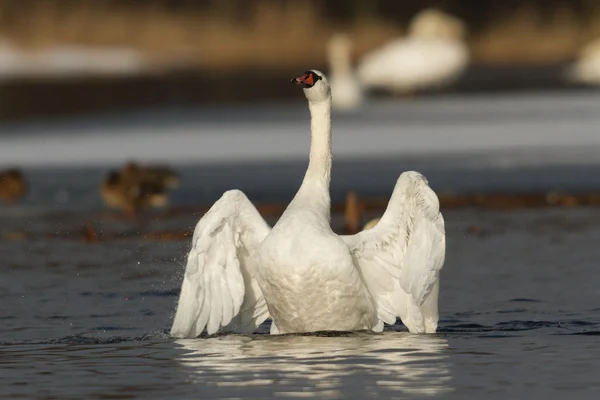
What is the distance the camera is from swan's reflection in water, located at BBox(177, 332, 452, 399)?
24.4 ft

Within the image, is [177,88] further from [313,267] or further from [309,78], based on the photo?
[313,267]

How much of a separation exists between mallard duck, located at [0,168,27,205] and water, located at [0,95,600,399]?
0.85ft

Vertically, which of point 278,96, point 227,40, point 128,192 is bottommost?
point 128,192

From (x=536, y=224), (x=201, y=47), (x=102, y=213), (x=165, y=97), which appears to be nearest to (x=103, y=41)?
(x=201, y=47)

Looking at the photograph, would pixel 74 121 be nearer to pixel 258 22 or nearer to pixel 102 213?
pixel 102 213

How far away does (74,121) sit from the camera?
2656 cm

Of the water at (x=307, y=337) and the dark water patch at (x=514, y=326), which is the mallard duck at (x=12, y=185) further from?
the dark water patch at (x=514, y=326)

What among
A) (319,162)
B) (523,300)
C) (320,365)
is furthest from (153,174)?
(320,365)

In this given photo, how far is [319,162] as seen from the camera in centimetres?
995

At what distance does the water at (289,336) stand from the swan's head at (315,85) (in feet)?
5.34

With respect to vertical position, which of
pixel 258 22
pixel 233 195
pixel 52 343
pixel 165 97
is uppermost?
pixel 258 22

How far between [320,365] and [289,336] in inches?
51.6

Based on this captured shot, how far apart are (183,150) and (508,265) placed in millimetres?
9892

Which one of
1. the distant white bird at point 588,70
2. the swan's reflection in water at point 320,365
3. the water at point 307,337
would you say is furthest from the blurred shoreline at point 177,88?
the swan's reflection in water at point 320,365
